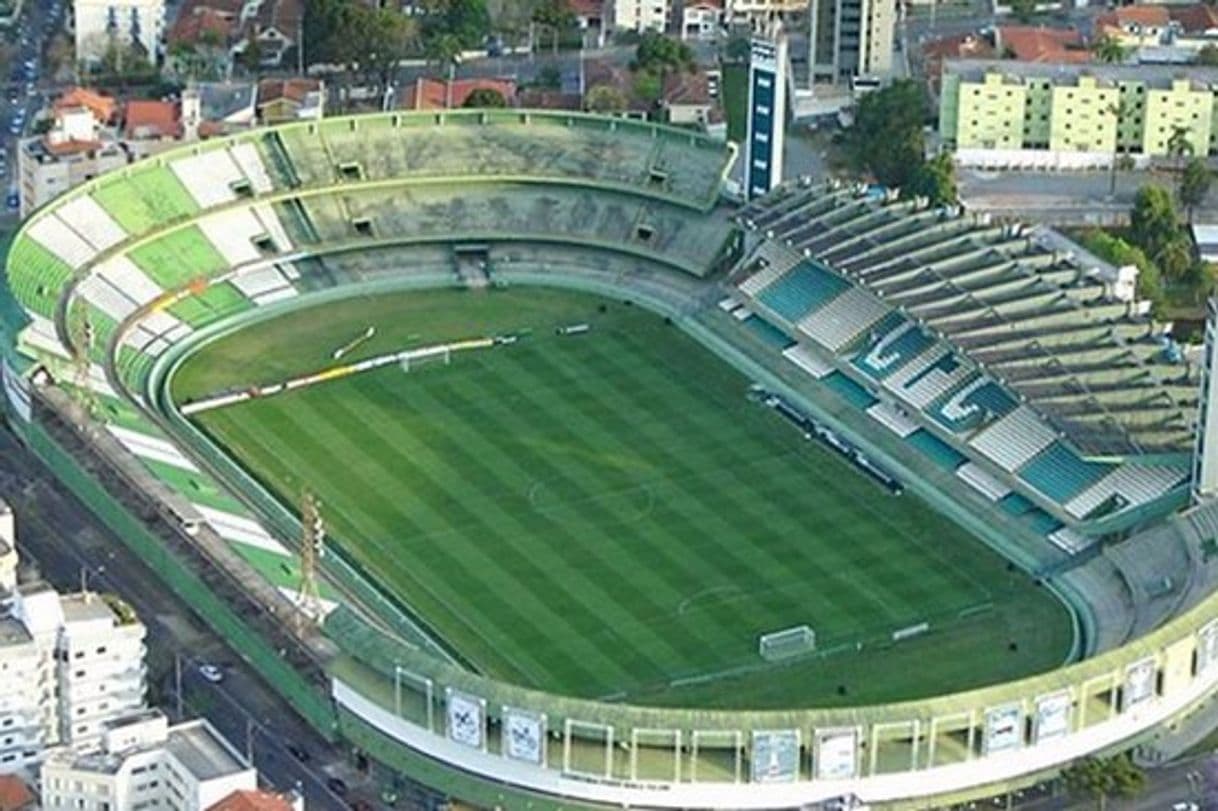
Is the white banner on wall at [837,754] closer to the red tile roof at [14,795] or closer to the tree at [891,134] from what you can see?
the red tile roof at [14,795]

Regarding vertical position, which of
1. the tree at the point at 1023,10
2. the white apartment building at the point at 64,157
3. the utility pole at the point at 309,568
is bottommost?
the utility pole at the point at 309,568

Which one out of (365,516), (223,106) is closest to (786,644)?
(365,516)

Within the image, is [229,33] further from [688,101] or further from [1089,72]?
[1089,72]

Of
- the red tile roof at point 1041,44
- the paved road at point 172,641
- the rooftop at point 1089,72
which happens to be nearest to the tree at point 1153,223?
the rooftop at point 1089,72

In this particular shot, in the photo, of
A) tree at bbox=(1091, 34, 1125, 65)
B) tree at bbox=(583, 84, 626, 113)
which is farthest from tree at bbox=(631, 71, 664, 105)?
tree at bbox=(1091, 34, 1125, 65)

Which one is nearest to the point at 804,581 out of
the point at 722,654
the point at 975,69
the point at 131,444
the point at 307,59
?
the point at 722,654

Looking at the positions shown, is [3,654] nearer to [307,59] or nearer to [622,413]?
[622,413]
